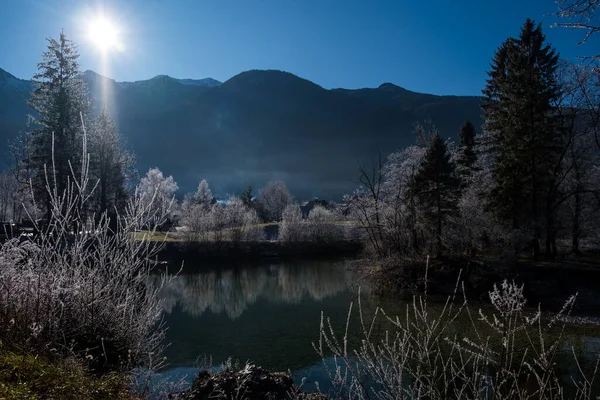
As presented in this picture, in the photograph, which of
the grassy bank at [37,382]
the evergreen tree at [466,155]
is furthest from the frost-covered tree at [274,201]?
the grassy bank at [37,382]

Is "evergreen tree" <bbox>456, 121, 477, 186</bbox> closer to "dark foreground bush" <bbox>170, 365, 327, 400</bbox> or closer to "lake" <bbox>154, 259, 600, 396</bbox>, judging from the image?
"lake" <bbox>154, 259, 600, 396</bbox>

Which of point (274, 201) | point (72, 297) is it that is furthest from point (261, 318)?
point (274, 201)

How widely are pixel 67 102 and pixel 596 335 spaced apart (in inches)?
1264

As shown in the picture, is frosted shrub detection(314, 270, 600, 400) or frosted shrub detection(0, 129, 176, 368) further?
frosted shrub detection(0, 129, 176, 368)

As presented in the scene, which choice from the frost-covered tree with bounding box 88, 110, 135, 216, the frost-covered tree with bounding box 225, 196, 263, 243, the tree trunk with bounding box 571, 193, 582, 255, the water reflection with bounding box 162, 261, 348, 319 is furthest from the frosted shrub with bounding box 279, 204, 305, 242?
the tree trunk with bounding box 571, 193, 582, 255

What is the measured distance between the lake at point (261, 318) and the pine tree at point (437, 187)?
6710 mm

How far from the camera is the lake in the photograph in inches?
439

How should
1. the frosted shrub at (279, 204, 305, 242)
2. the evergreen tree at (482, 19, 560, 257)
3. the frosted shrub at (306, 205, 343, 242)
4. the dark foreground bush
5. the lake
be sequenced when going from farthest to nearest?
the frosted shrub at (306, 205, 343, 242) → the frosted shrub at (279, 204, 305, 242) → the evergreen tree at (482, 19, 560, 257) → the lake → the dark foreground bush

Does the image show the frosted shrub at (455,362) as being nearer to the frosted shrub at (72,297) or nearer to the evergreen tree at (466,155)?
the frosted shrub at (72,297)

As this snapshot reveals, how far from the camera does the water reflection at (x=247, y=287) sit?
1948cm

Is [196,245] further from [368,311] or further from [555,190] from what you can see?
[555,190]

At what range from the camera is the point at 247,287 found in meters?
24.6

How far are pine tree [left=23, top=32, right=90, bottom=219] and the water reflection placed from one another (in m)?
11.5

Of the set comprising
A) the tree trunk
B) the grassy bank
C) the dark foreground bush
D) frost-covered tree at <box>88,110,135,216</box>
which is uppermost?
frost-covered tree at <box>88,110,135,216</box>
